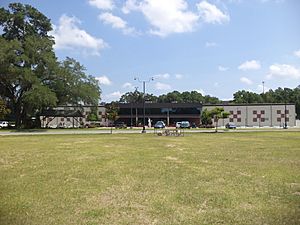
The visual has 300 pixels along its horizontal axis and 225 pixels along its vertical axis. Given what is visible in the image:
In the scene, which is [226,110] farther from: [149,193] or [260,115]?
[149,193]

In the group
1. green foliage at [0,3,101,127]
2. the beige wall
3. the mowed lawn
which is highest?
green foliage at [0,3,101,127]

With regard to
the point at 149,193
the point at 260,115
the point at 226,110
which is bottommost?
the point at 149,193

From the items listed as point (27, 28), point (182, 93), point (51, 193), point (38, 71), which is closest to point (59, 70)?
point (38, 71)

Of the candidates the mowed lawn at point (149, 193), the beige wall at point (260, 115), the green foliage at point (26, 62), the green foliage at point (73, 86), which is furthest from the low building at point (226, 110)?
the mowed lawn at point (149, 193)

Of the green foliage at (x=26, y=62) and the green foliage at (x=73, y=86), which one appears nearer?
the green foliage at (x=26, y=62)

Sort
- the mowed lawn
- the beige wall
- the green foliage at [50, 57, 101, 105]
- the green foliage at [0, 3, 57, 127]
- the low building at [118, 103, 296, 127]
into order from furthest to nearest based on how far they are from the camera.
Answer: the low building at [118, 103, 296, 127] < the beige wall < the green foliage at [50, 57, 101, 105] < the green foliage at [0, 3, 57, 127] < the mowed lawn

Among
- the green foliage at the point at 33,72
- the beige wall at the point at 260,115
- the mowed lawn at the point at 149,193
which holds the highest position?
the green foliage at the point at 33,72

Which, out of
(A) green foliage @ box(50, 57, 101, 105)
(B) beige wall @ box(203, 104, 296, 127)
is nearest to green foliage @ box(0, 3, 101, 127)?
(A) green foliage @ box(50, 57, 101, 105)

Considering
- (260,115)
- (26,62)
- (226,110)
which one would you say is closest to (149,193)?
(26,62)

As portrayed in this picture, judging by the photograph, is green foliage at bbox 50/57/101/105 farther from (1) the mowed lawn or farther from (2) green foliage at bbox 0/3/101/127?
(1) the mowed lawn

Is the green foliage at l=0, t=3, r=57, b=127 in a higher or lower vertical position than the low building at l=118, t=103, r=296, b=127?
higher

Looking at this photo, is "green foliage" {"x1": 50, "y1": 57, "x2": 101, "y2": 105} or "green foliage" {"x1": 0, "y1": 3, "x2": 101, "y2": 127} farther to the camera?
"green foliage" {"x1": 50, "y1": 57, "x2": 101, "y2": 105}

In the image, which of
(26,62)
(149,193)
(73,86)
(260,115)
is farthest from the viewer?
(260,115)

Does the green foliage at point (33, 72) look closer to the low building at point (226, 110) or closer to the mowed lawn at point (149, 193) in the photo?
the low building at point (226, 110)
